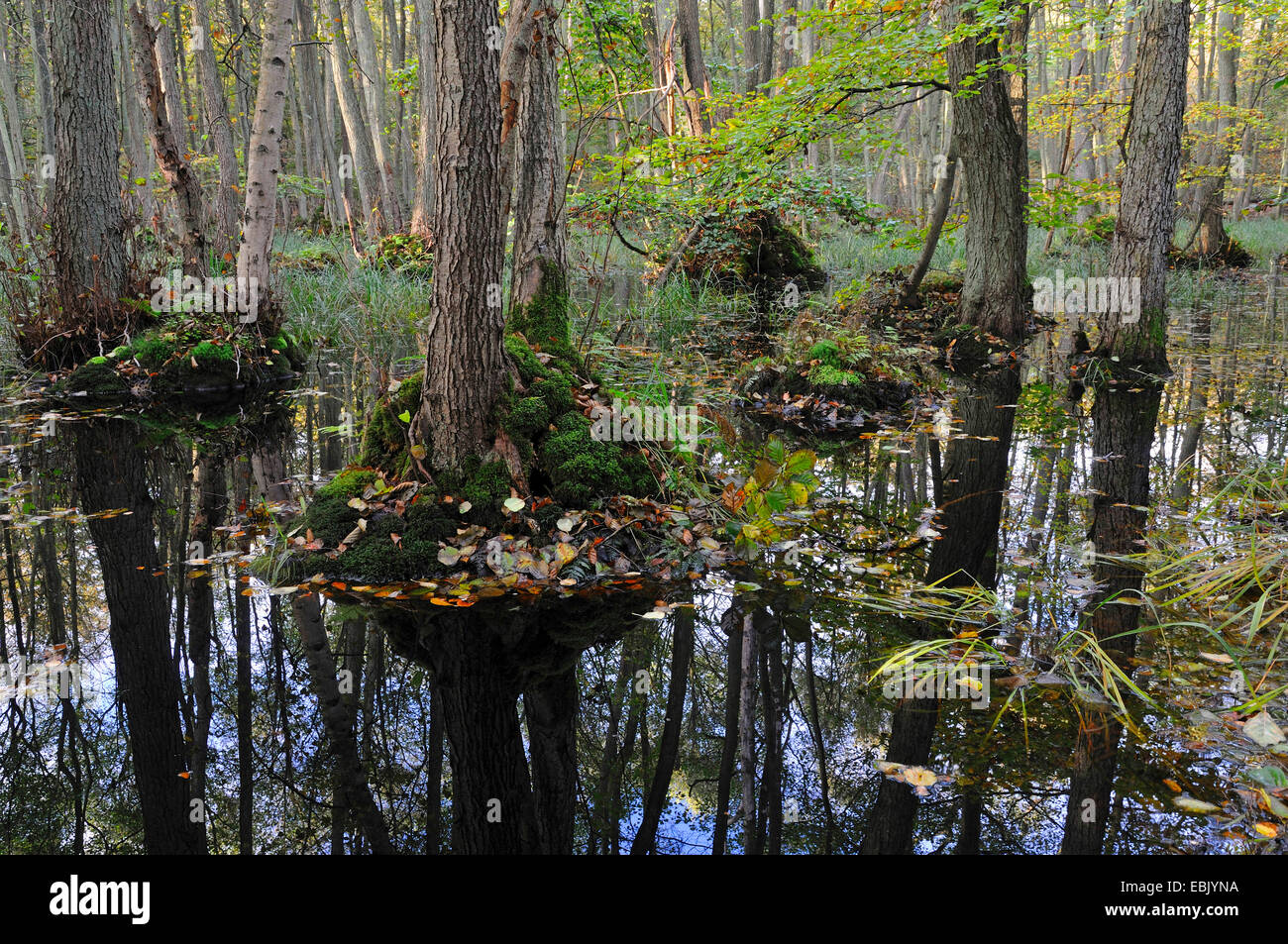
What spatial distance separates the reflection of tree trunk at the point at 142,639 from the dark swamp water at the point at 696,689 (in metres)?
0.02

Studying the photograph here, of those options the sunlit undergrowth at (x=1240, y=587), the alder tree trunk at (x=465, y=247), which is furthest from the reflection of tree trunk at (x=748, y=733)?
the alder tree trunk at (x=465, y=247)

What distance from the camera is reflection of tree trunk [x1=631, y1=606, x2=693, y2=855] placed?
8.05 ft

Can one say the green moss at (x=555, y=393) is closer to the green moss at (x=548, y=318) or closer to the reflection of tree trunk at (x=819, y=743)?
the green moss at (x=548, y=318)

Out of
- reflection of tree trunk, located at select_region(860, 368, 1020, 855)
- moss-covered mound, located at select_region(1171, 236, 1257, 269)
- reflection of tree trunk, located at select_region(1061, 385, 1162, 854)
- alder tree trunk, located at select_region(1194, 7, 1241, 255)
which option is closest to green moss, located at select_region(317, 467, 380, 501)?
reflection of tree trunk, located at select_region(860, 368, 1020, 855)

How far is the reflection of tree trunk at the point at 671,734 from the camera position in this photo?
8.05 ft

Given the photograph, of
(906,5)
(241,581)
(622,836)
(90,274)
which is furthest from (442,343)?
(906,5)

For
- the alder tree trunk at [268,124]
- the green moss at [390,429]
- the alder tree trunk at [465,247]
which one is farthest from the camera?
the alder tree trunk at [268,124]

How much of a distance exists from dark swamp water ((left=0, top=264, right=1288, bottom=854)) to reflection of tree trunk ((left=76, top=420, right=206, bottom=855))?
2 centimetres

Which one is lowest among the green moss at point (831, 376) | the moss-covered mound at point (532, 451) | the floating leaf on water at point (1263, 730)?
the floating leaf on water at point (1263, 730)

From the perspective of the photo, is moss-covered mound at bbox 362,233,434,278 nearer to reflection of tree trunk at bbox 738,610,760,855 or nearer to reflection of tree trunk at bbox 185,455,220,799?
reflection of tree trunk at bbox 185,455,220,799

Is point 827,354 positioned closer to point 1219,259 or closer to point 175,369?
point 175,369

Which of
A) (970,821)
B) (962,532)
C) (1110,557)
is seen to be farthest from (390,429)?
(1110,557)

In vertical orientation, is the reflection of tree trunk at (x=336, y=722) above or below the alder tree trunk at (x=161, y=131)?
below

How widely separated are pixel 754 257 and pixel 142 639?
38.9ft
